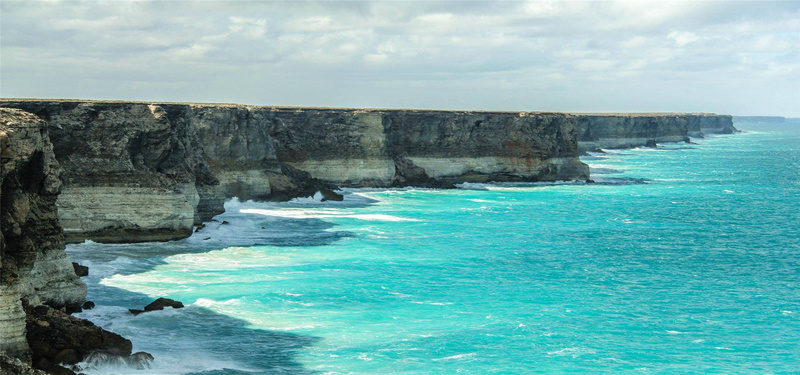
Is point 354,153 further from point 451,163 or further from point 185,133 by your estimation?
point 185,133

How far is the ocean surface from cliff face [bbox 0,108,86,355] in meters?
2.26

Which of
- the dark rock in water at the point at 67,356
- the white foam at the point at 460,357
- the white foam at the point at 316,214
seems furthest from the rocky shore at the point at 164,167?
the white foam at the point at 460,357

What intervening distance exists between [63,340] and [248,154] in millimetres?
38306

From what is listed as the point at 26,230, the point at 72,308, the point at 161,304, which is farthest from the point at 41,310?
the point at 161,304

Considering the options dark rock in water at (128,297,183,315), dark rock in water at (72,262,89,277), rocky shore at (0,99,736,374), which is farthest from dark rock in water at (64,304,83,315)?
dark rock in water at (72,262,89,277)

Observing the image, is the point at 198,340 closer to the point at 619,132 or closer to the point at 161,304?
the point at 161,304

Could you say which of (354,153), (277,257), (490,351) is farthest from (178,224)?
(354,153)

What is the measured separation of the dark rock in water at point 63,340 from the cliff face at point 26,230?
61 cm

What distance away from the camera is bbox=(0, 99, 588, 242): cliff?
128 ft

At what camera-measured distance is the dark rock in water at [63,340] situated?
2058cm

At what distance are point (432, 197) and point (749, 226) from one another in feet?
83.0

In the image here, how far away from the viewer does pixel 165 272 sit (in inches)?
1364

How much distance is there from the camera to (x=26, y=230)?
71.4 ft

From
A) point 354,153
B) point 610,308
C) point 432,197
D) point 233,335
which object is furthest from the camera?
point 354,153
